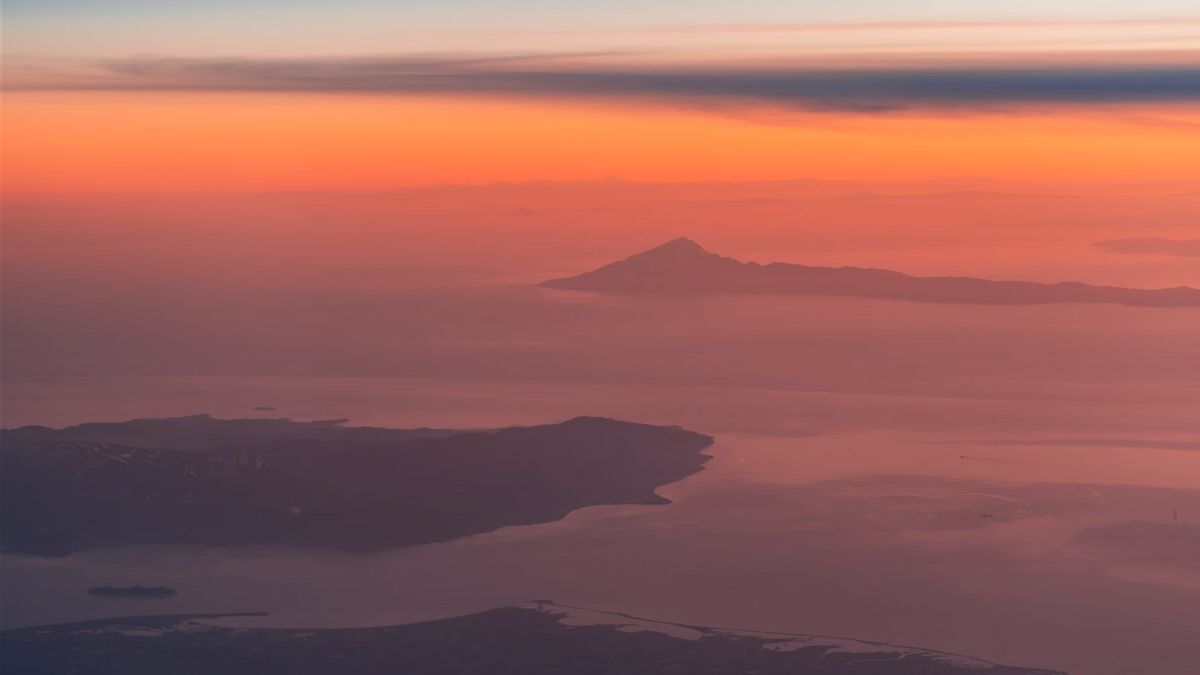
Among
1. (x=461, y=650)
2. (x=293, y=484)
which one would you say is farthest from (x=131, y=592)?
(x=293, y=484)

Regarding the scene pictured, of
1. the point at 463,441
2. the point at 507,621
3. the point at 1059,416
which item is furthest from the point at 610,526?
the point at 1059,416

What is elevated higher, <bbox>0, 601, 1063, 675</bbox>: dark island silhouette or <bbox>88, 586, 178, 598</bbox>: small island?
<bbox>88, 586, 178, 598</bbox>: small island

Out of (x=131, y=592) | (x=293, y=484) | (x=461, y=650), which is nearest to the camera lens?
(x=461, y=650)

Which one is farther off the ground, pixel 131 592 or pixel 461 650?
pixel 131 592

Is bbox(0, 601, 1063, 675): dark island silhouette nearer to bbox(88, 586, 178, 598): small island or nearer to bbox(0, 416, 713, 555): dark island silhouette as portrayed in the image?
bbox(88, 586, 178, 598): small island

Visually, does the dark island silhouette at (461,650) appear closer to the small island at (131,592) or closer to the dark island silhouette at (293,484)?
the small island at (131,592)

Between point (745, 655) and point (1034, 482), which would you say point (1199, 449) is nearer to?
point (1034, 482)

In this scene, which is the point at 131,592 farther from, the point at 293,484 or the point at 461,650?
the point at 293,484
